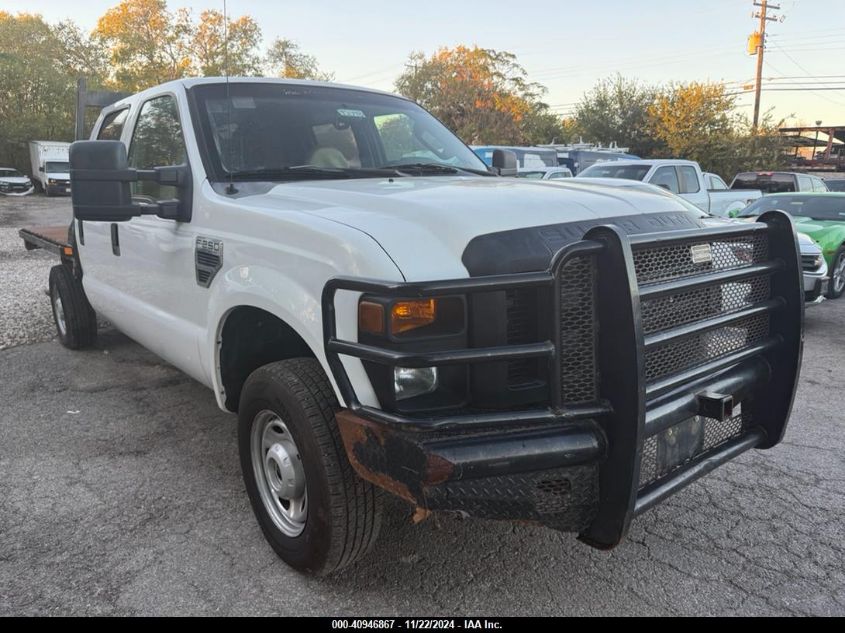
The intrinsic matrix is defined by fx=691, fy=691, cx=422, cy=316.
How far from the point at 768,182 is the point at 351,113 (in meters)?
17.0

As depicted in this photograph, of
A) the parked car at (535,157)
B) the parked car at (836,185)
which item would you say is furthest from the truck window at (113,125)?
the parked car at (836,185)

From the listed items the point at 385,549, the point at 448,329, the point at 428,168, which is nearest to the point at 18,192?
the point at 428,168

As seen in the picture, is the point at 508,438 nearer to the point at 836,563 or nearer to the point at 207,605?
the point at 207,605

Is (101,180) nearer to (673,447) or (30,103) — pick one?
(673,447)

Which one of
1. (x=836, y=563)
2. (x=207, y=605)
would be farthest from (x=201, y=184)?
A: (x=836, y=563)

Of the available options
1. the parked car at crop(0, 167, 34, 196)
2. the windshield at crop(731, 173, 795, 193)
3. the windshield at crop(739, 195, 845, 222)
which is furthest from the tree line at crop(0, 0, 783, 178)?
the windshield at crop(739, 195, 845, 222)

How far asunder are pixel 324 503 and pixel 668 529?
1.64m

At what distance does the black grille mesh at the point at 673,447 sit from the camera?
2.40 meters

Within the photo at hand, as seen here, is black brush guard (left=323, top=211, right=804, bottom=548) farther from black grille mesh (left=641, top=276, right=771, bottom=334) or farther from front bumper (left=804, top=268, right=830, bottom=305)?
front bumper (left=804, top=268, right=830, bottom=305)

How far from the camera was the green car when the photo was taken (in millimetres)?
8781

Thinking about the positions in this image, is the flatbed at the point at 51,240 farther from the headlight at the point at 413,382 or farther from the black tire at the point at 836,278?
the black tire at the point at 836,278

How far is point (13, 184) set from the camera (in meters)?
30.2

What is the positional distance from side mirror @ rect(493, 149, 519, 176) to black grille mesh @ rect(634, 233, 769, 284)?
1956 millimetres

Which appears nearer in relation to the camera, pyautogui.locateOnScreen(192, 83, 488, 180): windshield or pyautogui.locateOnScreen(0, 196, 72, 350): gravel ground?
pyautogui.locateOnScreen(192, 83, 488, 180): windshield
